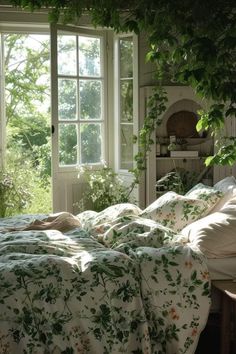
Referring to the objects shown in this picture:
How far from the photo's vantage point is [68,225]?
11.3 feet

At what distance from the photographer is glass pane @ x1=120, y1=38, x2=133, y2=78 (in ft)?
16.8

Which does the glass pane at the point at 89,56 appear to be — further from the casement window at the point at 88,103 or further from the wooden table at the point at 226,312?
the wooden table at the point at 226,312

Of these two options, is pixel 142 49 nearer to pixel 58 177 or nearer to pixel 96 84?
pixel 96 84

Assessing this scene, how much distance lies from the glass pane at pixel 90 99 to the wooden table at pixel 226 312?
109 inches

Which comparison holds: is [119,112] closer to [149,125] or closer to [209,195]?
[149,125]

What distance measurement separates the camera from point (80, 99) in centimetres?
511

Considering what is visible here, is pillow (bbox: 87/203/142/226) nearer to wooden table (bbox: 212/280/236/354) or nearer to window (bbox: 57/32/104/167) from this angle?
wooden table (bbox: 212/280/236/354)

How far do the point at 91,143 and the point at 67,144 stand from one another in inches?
10.9

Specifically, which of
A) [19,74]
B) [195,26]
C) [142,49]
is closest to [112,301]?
[195,26]

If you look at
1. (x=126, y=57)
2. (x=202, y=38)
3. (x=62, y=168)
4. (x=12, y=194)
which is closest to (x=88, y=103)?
(x=126, y=57)

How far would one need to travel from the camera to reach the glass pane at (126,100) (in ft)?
16.9

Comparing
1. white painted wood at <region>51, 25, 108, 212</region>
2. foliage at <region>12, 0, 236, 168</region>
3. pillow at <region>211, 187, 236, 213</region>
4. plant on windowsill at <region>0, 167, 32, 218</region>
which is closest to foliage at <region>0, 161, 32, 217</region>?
plant on windowsill at <region>0, 167, 32, 218</region>

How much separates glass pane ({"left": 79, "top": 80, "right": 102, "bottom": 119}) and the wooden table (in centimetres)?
278

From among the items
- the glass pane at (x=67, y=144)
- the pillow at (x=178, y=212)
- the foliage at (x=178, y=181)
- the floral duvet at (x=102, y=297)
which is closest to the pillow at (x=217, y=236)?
the floral duvet at (x=102, y=297)
